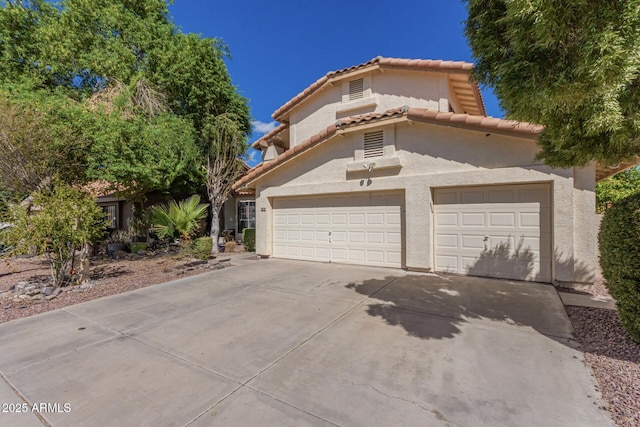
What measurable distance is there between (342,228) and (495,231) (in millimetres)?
4402

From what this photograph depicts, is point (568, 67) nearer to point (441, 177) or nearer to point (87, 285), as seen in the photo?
point (441, 177)

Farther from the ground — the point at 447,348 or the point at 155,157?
the point at 155,157

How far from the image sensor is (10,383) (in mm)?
2979

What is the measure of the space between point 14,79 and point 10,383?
53.6 ft

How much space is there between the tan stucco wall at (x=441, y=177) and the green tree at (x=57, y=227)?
544cm

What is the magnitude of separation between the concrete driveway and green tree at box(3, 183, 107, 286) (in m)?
2.01

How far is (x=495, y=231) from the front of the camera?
688cm

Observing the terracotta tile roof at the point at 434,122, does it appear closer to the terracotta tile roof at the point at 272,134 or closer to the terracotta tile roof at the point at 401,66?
the terracotta tile roof at the point at 401,66

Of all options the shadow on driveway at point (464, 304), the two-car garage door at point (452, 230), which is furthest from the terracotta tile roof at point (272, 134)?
the shadow on driveway at point (464, 304)

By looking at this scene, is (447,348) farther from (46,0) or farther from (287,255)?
(46,0)

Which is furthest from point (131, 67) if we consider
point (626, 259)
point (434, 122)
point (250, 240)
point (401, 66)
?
point (626, 259)

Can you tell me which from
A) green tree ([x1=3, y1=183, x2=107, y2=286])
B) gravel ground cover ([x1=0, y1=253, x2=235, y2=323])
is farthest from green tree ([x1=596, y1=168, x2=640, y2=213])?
green tree ([x1=3, y1=183, x2=107, y2=286])

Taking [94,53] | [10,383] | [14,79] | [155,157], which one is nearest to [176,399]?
[10,383]

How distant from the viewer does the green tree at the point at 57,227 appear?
5.92 metres
